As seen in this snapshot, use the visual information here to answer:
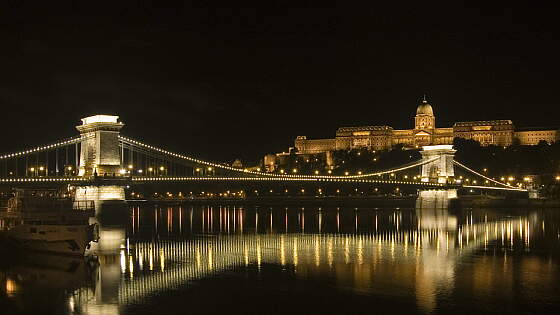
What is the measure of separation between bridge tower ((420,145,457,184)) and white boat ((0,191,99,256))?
52.3 metres

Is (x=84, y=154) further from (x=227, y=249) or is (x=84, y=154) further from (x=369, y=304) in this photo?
(x=369, y=304)

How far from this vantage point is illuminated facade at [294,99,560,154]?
464 feet

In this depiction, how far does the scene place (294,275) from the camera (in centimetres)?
2855

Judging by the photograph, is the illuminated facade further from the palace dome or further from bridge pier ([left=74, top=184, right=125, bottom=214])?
bridge pier ([left=74, top=184, right=125, bottom=214])

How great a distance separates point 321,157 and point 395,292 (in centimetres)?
12664

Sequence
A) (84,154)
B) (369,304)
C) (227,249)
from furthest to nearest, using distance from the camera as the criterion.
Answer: (84,154) < (227,249) < (369,304)

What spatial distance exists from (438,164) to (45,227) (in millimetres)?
56377

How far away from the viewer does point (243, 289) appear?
84.5 feet

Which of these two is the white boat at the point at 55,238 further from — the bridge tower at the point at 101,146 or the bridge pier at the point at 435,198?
the bridge pier at the point at 435,198

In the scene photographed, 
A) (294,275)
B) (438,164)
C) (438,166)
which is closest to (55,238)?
(294,275)

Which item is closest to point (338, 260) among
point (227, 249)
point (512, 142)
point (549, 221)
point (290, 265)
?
point (290, 265)

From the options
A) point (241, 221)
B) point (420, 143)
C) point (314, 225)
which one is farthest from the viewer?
point (420, 143)

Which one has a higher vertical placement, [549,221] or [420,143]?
[420,143]

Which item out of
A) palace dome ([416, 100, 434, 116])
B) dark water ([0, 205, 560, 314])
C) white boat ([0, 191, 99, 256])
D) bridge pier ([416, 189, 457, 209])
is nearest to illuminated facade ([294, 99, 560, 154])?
palace dome ([416, 100, 434, 116])
